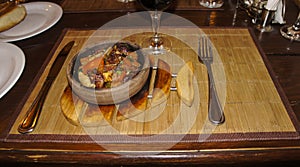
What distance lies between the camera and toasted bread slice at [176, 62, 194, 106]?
58 centimetres

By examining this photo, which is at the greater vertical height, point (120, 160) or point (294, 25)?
point (294, 25)

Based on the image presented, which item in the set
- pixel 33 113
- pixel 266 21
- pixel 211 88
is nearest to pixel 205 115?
pixel 211 88

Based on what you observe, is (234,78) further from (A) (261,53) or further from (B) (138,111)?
(B) (138,111)

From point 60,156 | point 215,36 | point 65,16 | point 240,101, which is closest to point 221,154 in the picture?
point 240,101

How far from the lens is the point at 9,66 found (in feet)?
2.30

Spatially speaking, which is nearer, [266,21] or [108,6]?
[266,21]

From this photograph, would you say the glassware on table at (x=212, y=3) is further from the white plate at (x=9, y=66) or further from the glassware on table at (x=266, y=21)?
the white plate at (x=9, y=66)

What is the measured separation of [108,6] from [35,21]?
26 cm

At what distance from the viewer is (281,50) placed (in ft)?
2.53

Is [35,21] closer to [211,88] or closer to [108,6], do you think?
[108,6]

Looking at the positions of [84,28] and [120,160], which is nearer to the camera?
[120,160]

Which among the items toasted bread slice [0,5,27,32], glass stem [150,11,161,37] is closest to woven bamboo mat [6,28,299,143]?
glass stem [150,11,161,37]

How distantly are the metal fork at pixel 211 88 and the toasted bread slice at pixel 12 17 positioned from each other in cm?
59

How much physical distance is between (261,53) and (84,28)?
543mm
